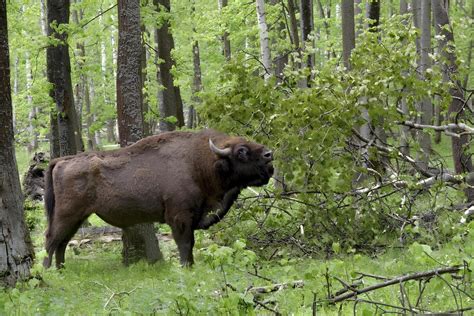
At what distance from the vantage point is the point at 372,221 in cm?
1032

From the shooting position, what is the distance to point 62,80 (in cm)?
1399

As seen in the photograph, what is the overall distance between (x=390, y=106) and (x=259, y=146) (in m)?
2.09

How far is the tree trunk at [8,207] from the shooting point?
289 inches

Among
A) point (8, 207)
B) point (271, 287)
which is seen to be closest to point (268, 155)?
point (8, 207)

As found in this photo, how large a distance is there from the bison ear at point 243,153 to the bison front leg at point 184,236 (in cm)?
122

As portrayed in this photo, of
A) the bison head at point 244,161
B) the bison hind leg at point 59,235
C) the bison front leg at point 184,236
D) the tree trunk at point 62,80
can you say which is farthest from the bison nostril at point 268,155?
the tree trunk at point 62,80

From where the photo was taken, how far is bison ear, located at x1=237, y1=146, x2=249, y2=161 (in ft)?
35.1

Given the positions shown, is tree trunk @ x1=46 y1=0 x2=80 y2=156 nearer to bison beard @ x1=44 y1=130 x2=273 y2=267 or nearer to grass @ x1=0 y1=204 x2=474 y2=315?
bison beard @ x1=44 y1=130 x2=273 y2=267

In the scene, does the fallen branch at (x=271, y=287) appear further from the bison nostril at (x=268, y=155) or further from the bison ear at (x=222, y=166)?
the bison ear at (x=222, y=166)

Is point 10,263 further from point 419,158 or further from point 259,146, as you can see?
point 419,158

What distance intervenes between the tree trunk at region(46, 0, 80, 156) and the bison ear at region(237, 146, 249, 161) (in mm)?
4495

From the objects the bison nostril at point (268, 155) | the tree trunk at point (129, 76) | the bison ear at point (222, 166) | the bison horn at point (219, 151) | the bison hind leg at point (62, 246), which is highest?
the tree trunk at point (129, 76)

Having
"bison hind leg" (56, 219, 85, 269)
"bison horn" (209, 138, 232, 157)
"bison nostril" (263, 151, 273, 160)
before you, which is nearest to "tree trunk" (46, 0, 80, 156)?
"bison hind leg" (56, 219, 85, 269)

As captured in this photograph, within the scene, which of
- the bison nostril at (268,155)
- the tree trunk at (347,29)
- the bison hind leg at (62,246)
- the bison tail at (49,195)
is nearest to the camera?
the bison nostril at (268,155)
